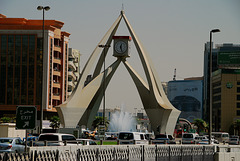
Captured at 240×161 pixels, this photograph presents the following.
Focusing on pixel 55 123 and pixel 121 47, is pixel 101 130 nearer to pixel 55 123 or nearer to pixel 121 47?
pixel 121 47

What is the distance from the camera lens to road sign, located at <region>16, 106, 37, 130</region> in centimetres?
1884

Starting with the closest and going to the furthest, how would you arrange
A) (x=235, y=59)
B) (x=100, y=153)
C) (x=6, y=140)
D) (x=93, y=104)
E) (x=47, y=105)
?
(x=100, y=153) → (x=6, y=140) → (x=93, y=104) → (x=47, y=105) → (x=235, y=59)

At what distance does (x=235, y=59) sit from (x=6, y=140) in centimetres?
14969

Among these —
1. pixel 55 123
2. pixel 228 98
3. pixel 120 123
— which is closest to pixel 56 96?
pixel 55 123

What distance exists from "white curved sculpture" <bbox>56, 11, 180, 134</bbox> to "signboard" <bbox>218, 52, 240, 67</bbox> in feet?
309

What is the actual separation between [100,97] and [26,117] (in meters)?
66.8

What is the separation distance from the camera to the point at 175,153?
25.6m

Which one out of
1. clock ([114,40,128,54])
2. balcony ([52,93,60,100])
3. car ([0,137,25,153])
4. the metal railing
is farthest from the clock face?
the metal railing

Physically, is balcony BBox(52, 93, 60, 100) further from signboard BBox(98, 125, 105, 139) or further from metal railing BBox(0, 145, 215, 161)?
metal railing BBox(0, 145, 215, 161)

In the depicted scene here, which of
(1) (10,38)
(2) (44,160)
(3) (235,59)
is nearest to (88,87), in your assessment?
(1) (10,38)

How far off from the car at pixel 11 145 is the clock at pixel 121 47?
49.3 m

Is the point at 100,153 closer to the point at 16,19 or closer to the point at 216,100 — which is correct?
the point at 16,19

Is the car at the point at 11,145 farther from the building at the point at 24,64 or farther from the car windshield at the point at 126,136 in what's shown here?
the building at the point at 24,64

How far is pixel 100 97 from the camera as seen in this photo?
3376 inches
